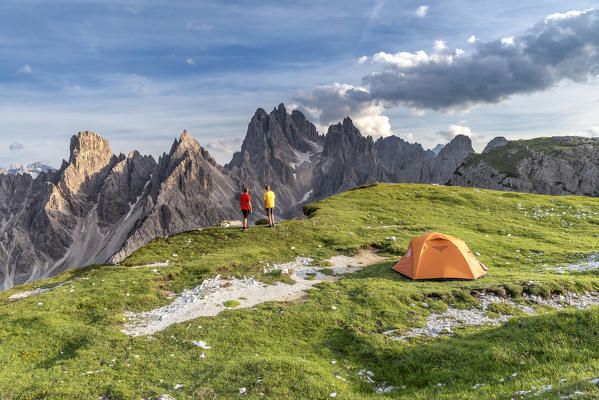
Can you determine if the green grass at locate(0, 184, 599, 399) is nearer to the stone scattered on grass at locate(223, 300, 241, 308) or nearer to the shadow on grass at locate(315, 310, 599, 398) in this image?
the shadow on grass at locate(315, 310, 599, 398)

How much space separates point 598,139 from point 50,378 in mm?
229274

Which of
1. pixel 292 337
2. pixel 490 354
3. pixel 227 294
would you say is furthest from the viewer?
pixel 227 294

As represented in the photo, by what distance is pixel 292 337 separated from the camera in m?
14.3

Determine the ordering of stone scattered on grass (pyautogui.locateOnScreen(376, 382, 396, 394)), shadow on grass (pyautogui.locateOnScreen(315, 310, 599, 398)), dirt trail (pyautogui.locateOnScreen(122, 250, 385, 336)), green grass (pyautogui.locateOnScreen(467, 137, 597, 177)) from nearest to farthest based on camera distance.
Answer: shadow on grass (pyautogui.locateOnScreen(315, 310, 599, 398))
stone scattered on grass (pyautogui.locateOnScreen(376, 382, 396, 394))
dirt trail (pyautogui.locateOnScreen(122, 250, 385, 336))
green grass (pyautogui.locateOnScreen(467, 137, 597, 177))

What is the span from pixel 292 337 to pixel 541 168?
19304 centimetres

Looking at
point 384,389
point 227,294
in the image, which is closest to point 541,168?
point 227,294

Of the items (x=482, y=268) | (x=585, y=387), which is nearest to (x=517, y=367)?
(x=585, y=387)

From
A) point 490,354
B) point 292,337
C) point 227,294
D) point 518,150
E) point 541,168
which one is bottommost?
point 292,337

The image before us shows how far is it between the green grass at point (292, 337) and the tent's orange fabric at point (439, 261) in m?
0.99

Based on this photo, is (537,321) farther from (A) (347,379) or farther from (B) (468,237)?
(B) (468,237)

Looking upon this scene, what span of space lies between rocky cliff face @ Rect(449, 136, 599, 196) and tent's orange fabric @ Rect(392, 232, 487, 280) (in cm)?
16963

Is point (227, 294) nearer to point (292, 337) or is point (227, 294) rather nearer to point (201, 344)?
point (201, 344)

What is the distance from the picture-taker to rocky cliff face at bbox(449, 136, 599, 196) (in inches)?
5782

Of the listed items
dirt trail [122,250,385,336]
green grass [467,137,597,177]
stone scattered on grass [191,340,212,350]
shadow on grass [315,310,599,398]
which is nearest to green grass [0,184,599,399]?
shadow on grass [315,310,599,398]
